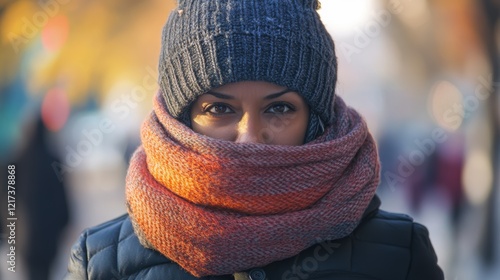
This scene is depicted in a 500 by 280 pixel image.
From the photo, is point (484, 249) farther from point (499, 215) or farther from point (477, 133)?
point (477, 133)

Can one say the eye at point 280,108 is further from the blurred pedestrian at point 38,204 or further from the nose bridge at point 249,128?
the blurred pedestrian at point 38,204

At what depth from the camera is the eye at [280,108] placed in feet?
5.89

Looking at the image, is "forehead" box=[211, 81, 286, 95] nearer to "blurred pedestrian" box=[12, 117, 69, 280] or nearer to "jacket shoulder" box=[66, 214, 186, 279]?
"jacket shoulder" box=[66, 214, 186, 279]

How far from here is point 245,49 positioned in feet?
5.76

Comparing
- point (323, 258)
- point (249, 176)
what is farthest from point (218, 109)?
point (323, 258)

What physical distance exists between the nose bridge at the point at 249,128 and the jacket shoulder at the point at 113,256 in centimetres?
38

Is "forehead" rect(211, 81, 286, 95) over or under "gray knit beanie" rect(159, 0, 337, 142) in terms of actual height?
under

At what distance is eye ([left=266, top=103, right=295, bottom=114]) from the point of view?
180 cm

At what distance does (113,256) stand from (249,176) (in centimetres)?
43

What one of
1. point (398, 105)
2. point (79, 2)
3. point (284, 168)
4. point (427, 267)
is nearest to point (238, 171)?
point (284, 168)

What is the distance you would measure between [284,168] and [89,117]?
2.37m

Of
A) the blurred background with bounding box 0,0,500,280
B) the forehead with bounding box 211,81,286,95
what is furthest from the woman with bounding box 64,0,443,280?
the blurred background with bounding box 0,0,500,280

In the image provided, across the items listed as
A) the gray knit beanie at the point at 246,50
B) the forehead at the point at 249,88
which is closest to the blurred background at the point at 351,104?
the gray knit beanie at the point at 246,50

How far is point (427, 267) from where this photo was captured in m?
1.85
